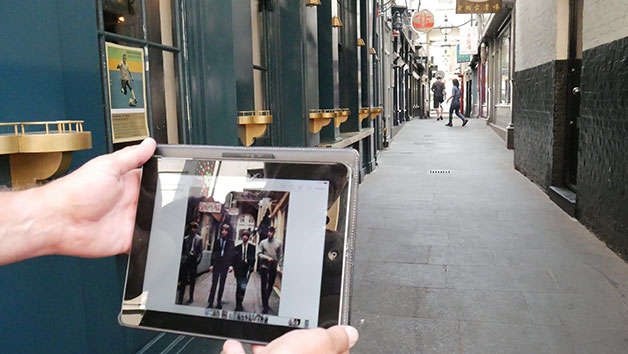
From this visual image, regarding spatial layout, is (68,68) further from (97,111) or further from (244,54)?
(244,54)

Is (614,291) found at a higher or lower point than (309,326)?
lower

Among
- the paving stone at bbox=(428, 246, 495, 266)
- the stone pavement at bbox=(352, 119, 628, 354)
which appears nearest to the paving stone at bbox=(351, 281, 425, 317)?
the stone pavement at bbox=(352, 119, 628, 354)

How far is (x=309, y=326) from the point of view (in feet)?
3.14

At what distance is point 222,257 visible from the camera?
102 centimetres

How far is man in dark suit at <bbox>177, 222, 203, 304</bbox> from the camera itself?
104 cm

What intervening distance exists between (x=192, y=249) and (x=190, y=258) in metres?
0.02

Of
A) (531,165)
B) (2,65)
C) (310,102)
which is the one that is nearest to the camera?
(2,65)

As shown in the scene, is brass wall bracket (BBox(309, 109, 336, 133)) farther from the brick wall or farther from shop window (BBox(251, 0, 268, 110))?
the brick wall

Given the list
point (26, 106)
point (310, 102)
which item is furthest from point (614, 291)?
point (26, 106)

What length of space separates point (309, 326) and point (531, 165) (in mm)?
7981

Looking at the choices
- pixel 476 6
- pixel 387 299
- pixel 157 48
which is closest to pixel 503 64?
pixel 476 6

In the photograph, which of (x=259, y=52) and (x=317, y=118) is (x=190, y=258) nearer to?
(x=259, y=52)

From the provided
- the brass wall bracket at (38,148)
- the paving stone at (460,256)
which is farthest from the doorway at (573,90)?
the brass wall bracket at (38,148)

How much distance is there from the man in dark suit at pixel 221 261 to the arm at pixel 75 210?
0.25m
